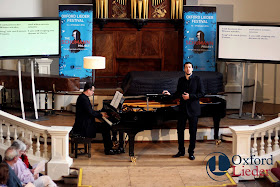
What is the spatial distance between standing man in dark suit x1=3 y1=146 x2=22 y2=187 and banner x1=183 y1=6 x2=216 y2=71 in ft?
21.6

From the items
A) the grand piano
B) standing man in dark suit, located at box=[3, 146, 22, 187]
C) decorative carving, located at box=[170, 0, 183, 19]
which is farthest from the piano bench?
decorative carving, located at box=[170, 0, 183, 19]

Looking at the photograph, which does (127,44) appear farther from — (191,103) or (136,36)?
(191,103)

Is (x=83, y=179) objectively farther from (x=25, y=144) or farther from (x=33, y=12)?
(x=33, y=12)

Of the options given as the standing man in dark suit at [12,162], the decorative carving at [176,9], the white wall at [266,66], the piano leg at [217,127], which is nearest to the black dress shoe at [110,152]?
the piano leg at [217,127]

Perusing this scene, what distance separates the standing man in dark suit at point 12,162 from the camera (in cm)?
668

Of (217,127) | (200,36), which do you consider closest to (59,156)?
(217,127)

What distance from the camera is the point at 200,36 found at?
12.8 m

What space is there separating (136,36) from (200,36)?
5.72 feet

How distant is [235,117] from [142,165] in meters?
3.26

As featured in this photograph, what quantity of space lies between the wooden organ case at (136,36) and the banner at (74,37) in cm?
77

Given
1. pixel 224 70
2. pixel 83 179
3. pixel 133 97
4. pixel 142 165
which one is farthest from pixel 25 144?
pixel 224 70

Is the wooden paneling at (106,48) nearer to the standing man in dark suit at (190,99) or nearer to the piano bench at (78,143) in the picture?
the piano bench at (78,143)

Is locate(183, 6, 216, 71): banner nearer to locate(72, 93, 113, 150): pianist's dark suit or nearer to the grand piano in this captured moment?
the grand piano

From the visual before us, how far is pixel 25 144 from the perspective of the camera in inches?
289
